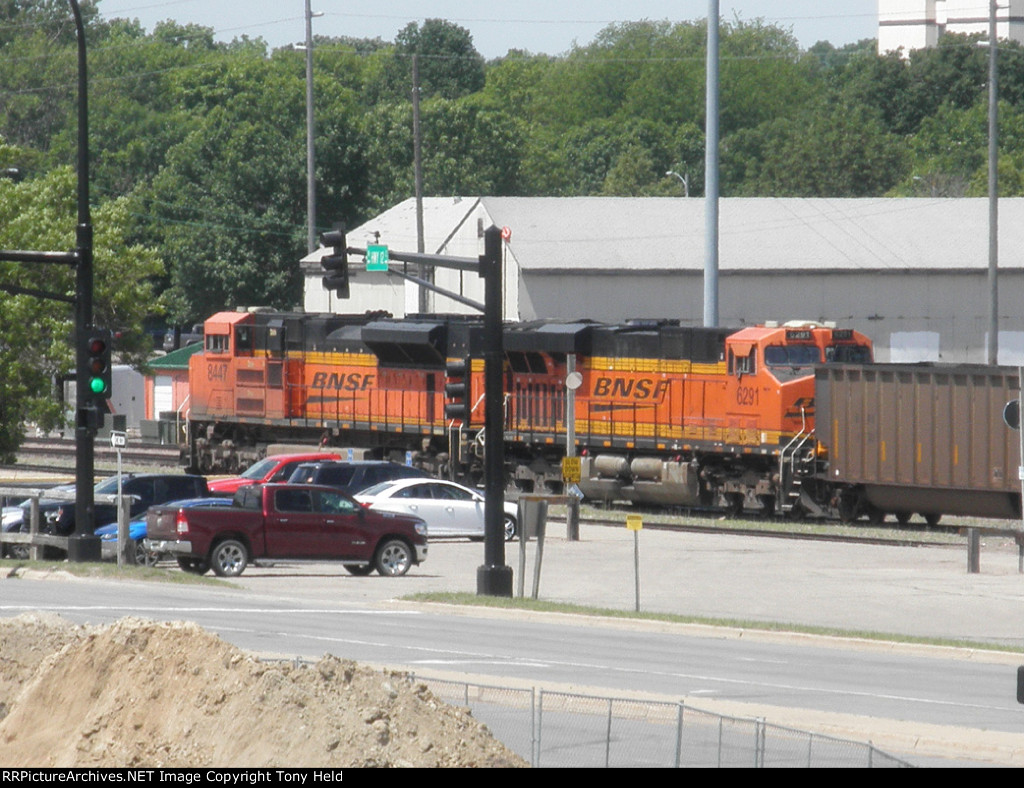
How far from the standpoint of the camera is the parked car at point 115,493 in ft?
97.7

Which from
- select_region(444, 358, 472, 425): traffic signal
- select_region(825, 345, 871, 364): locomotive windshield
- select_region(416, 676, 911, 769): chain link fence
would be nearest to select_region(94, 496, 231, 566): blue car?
select_region(444, 358, 472, 425): traffic signal

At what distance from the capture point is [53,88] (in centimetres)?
11362

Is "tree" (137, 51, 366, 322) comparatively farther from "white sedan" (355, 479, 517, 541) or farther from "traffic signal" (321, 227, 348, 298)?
"traffic signal" (321, 227, 348, 298)

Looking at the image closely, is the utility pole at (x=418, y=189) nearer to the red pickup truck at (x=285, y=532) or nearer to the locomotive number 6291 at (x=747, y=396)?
the locomotive number 6291 at (x=747, y=396)

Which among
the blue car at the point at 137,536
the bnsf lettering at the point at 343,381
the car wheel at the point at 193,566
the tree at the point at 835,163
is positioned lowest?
the car wheel at the point at 193,566

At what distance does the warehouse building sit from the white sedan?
1143 inches

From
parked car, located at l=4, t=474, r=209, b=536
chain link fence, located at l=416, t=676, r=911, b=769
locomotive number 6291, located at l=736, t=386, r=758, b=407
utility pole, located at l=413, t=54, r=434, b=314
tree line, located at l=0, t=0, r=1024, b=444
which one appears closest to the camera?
chain link fence, located at l=416, t=676, r=911, b=769

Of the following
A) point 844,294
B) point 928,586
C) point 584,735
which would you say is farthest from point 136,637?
point 844,294

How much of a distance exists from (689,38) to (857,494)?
4794 inches

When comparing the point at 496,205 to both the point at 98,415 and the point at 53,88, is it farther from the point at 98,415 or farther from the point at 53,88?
the point at 53,88

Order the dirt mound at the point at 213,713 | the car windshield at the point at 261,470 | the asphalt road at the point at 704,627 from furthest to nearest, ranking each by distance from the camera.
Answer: the car windshield at the point at 261,470 < the asphalt road at the point at 704,627 < the dirt mound at the point at 213,713

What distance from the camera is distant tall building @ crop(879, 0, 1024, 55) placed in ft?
512

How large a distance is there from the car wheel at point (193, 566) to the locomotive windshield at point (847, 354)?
54.0 feet

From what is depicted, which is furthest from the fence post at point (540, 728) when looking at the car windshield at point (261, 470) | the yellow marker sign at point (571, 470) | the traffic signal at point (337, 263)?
the car windshield at point (261, 470)
